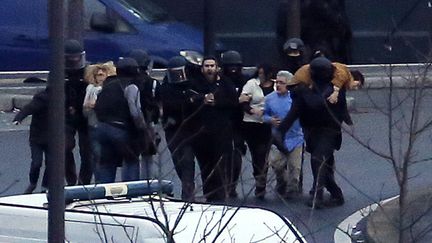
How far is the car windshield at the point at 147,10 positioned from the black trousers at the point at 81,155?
808cm

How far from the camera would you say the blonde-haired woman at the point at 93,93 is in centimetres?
1327

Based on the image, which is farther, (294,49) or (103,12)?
(103,12)

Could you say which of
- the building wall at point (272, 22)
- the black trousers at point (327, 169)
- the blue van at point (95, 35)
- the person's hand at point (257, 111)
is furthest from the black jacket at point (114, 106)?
the building wall at point (272, 22)

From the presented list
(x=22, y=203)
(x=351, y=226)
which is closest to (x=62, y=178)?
(x=22, y=203)

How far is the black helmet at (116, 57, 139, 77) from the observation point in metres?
13.1

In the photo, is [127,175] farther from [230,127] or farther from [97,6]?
[97,6]

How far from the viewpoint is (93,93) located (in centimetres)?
1347

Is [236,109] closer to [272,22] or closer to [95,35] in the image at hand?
[95,35]

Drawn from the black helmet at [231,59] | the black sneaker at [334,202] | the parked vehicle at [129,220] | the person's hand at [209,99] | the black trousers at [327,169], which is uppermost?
the black helmet at [231,59]

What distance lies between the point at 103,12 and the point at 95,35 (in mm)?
431

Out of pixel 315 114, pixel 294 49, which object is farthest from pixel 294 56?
pixel 315 114

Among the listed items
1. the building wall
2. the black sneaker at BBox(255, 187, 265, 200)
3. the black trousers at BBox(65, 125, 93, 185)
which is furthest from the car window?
the black sneaker at BBox(255, 187, 265, 200)

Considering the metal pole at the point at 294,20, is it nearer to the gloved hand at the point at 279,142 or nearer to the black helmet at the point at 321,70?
the gloved hand at the point at 279,142

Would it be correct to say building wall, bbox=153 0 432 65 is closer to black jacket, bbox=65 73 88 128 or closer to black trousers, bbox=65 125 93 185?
black trousers, bbox=65 125 93 185
